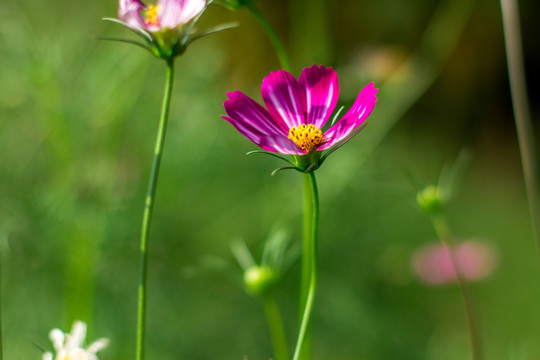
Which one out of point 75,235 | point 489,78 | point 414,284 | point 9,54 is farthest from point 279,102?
point 489,78

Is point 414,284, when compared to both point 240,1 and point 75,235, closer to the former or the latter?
point 75,235

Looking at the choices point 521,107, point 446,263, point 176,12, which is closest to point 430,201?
point 521,107

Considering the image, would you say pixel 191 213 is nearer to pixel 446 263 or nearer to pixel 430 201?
pixel 446 263

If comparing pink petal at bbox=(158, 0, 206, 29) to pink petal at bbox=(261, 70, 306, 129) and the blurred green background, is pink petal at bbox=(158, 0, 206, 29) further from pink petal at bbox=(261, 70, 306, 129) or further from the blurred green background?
the blurred green background

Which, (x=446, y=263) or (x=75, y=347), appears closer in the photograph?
(x=75, y=347)

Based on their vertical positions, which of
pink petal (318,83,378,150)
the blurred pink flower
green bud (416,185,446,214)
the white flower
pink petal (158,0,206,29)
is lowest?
the blurred pink flower

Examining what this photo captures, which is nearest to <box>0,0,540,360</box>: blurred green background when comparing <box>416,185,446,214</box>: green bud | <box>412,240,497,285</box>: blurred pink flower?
<box>412,240,497,285</box>: blurred pink flower
